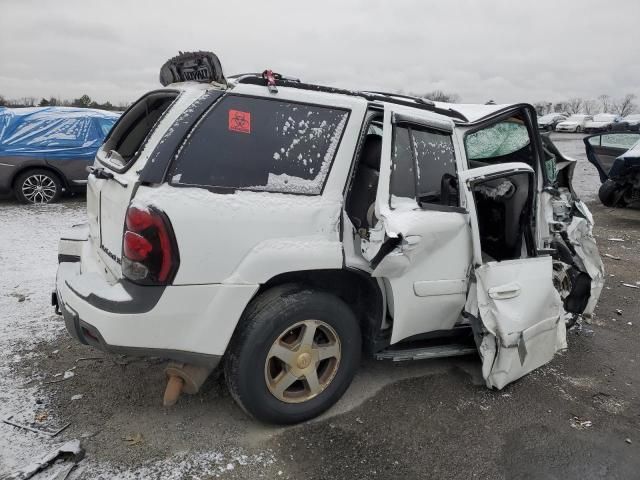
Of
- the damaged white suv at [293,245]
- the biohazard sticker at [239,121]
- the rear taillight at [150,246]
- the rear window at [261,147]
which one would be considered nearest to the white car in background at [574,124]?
the damaged white suv at [293,245]

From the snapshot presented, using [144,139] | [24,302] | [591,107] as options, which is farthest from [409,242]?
[591,107]

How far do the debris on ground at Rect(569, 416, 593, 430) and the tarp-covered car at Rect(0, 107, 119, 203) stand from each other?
8.86m

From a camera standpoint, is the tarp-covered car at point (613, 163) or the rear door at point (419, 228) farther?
the tarp-covered car at point (613, 163)

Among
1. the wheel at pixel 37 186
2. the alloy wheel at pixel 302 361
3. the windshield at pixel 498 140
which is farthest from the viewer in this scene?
the wheel at pixel 37 186

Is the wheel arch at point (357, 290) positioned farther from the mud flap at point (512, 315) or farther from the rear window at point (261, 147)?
the mud flap at point (512, 315)

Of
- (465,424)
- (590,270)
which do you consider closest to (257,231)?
(465,424)

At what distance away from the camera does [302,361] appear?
270 cm

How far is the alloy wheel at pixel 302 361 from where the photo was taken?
2652mm

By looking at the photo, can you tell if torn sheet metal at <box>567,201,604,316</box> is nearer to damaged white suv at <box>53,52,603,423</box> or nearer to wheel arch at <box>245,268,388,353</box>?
damaged white suv at <box>53,52,603,423</box>

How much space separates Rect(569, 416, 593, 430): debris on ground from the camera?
2932 millimetres

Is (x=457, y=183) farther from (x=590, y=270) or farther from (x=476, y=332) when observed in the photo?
(x=590, y=270)

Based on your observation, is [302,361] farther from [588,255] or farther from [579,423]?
[588,255]

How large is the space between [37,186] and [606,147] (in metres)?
11.7

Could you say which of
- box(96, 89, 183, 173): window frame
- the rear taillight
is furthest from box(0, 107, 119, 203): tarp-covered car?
the rear taillight
